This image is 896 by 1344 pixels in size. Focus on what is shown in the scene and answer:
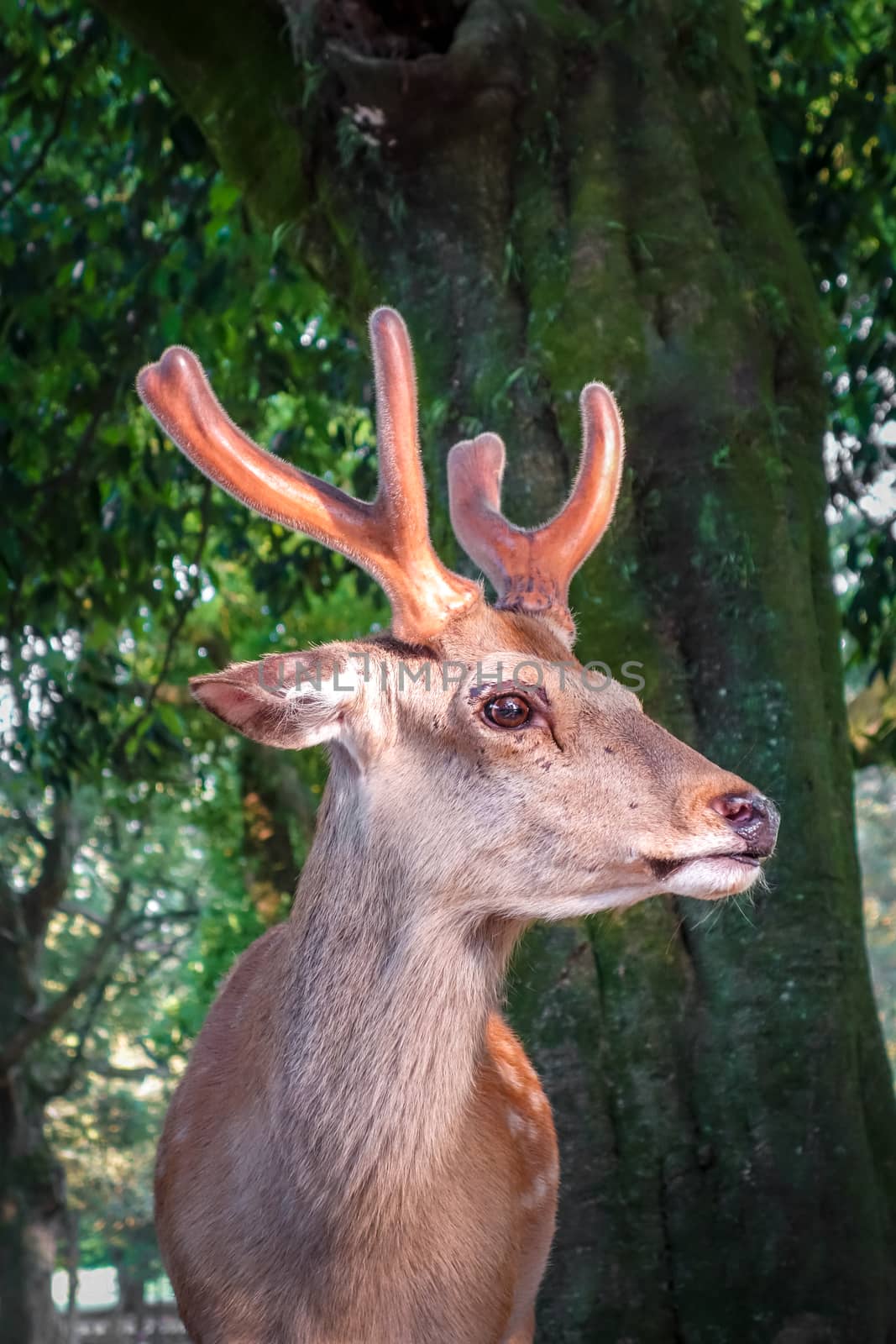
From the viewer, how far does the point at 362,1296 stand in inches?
114

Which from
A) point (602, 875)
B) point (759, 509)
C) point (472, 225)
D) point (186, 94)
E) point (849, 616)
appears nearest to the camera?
point (602, 875)

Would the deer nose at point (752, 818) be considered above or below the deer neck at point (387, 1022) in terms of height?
above

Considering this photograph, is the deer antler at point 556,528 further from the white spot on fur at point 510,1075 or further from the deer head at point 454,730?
the white spot on fur at point 510,1075

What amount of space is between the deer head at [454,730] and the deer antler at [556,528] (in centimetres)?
28

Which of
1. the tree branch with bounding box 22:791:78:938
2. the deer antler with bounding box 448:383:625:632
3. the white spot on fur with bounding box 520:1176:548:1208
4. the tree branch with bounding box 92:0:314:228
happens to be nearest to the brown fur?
the white spot on fur with bounding box 520:1176:548:1208

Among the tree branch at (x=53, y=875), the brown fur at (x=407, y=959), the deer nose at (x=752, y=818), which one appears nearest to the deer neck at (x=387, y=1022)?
the brown fur at (x=407, y=959)

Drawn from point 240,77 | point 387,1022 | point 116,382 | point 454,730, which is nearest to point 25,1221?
point 116,382

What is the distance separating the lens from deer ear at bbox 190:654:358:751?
2756 millimetres

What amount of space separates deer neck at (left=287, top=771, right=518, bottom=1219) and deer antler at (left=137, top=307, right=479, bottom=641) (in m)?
0.45

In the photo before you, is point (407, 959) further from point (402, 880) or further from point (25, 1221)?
point (25, 1221)

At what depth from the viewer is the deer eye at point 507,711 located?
292 centimetres

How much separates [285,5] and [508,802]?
3162mm

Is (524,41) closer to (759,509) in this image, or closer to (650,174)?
(650,174)

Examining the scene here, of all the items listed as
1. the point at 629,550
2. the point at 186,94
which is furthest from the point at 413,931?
the point at 186,94
